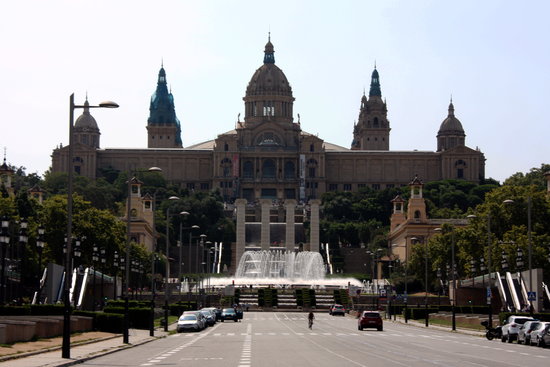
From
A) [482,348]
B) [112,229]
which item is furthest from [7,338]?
[112,229]

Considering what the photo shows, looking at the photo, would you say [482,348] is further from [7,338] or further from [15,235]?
[15,235]

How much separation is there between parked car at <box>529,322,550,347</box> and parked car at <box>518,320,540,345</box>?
70 cm

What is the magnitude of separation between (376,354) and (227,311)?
1992 inches

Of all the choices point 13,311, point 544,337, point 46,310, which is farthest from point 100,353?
point 544,337

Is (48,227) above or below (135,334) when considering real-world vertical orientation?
above

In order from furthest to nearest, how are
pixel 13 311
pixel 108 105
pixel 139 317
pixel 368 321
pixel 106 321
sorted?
pixel 368 321 < pixel 139 317 < pixel 106 321 < pixel 13 311 < pixel 108 105

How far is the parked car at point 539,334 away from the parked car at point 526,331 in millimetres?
698

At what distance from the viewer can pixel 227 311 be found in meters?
93.5

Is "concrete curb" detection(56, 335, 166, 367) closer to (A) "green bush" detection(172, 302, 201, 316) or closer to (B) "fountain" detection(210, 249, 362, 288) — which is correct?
(A) "green bush" detection(172, 302, 201, 316)

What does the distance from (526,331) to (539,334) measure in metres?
2.66

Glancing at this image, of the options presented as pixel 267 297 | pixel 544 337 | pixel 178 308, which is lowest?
pixel 544 337

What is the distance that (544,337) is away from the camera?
4969 centimetres

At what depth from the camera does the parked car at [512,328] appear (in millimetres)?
56344

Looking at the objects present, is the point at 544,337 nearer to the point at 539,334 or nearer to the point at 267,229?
the point at 539,334
